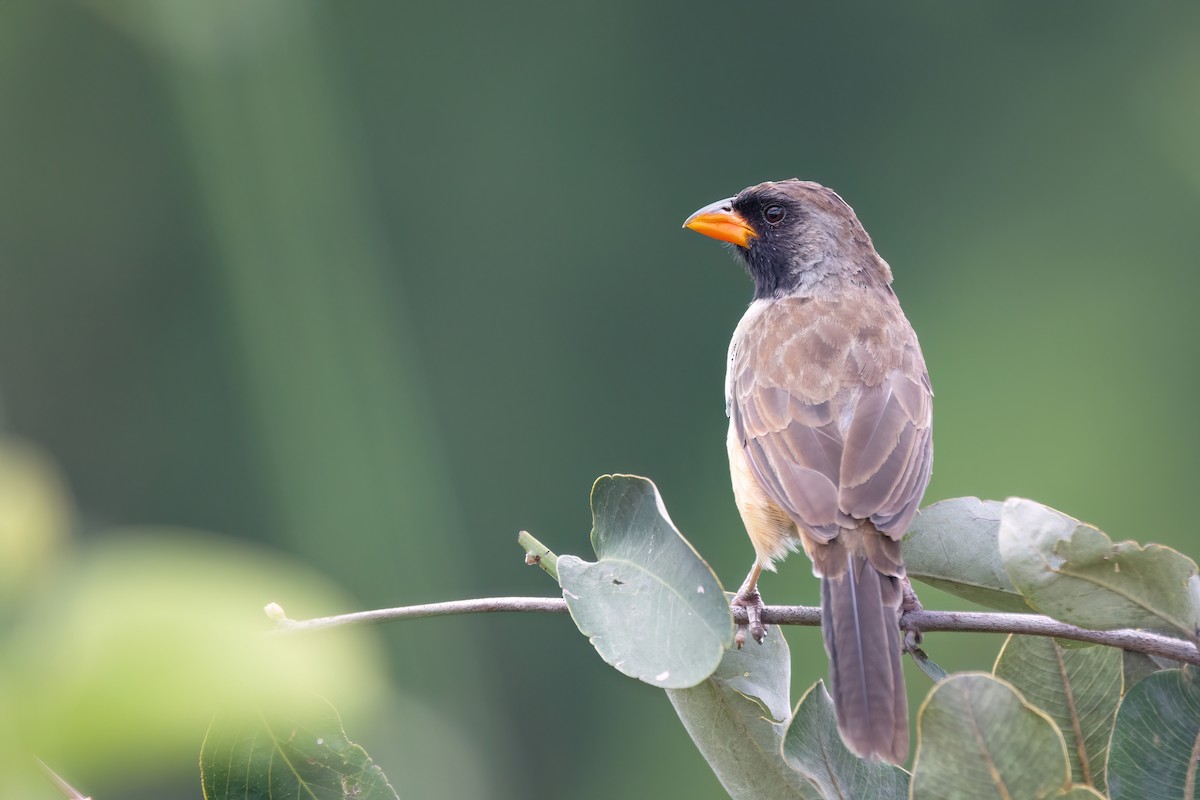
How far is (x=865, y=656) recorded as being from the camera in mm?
2381

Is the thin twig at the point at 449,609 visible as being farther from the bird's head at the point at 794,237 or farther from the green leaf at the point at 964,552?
the bird's head at the point at 794,237

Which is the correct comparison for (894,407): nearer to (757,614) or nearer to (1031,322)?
(757,614)

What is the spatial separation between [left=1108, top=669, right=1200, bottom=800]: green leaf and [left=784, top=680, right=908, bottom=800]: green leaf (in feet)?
1.11

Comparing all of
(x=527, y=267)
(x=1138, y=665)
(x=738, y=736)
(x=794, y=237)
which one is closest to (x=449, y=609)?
(x=738, y=736)

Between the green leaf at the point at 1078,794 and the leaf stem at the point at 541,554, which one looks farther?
the leaf stem at the point at 541,554

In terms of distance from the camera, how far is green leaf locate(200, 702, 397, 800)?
6.56 ft

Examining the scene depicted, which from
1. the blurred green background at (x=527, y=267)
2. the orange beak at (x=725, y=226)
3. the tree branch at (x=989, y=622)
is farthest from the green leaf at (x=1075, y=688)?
the blurred green background at (x=527, y=267)

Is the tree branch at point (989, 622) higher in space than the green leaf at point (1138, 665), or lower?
higher

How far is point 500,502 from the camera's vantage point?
15312 mm

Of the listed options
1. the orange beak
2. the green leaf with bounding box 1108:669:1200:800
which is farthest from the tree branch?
the orange beak

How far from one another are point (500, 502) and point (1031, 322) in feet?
20.0

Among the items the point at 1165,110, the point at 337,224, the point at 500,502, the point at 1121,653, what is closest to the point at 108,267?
the point at 337,224

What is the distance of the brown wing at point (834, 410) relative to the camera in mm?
2883

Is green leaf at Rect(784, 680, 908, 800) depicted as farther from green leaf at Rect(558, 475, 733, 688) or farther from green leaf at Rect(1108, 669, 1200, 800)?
green leaf at Rect(1108, 669, 1200, 800)
